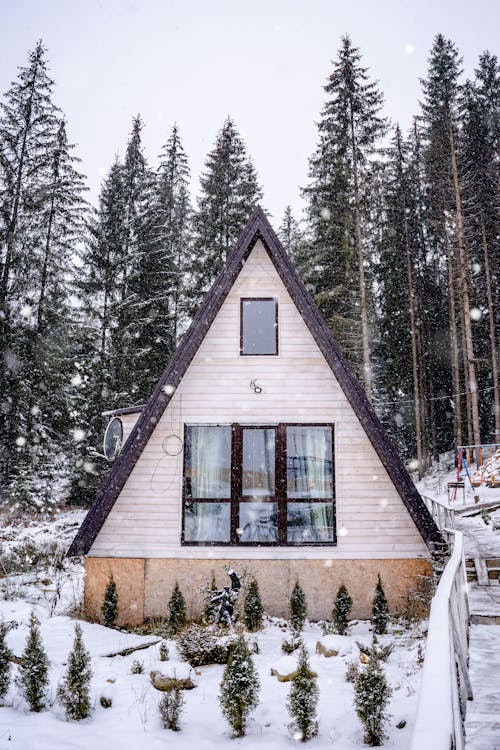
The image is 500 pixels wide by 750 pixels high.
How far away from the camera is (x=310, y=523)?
10.3 m

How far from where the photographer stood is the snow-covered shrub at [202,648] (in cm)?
798

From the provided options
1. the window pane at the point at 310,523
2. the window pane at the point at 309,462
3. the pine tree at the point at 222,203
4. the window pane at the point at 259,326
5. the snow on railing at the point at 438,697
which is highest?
the pine tree at the point at 222,203

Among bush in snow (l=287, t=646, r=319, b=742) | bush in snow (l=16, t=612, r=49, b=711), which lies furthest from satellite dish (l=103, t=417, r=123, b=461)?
bush in snow (l=287, t=646, r=319, b=742)

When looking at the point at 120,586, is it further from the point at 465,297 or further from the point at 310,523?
the point at 465,297

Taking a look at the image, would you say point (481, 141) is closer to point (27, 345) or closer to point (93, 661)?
point (27, 345)

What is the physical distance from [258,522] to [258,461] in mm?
1206

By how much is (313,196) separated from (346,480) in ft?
60.2

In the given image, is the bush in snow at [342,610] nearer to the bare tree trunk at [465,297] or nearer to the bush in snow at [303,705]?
the bush in snow at [303,705]

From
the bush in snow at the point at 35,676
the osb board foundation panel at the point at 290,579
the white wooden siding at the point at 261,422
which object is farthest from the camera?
the white wooden siding at the point at 261,422

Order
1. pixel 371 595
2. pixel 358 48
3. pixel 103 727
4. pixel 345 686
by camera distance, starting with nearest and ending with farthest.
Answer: pixel 103 727 → pixel 345 686 → pixel 371 595 → pixel 358 48

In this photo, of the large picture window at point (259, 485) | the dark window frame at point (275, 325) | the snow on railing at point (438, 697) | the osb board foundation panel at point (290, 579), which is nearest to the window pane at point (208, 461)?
the large picture window at point (259, 485)

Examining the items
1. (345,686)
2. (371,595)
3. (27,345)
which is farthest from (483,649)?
(27,345)

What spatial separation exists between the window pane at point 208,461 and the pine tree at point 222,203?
14.4 m

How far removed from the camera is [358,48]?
23938 mm
